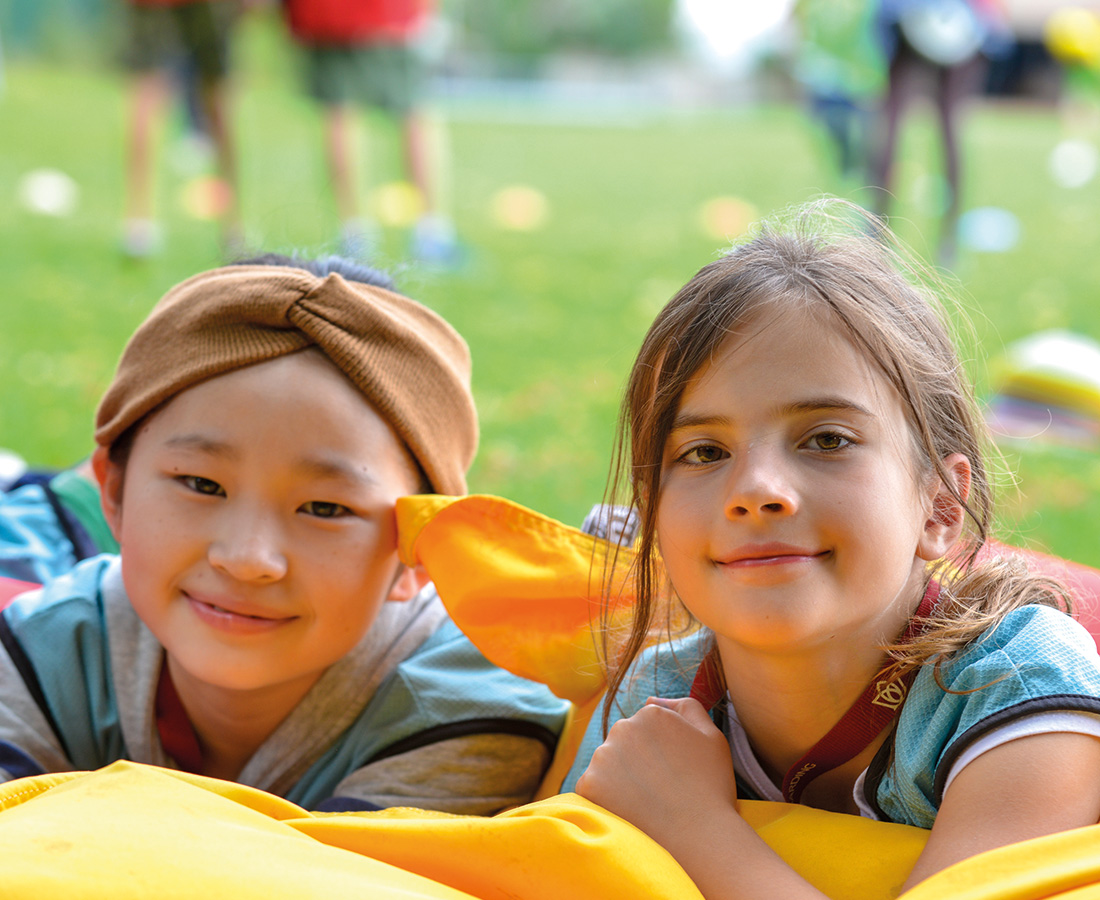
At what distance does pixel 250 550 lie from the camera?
154cm

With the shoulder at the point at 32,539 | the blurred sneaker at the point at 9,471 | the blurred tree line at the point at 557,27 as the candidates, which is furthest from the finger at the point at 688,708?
the blurred tree line at the point at 557,27

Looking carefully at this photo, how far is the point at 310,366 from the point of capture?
1658mm

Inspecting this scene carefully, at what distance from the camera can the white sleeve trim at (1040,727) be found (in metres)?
1.17

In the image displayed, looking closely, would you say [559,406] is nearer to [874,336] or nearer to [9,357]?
[9,357]

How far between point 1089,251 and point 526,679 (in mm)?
6842

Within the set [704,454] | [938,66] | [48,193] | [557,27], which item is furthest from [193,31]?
[557,27]

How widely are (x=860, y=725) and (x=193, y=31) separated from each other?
18.3 feet

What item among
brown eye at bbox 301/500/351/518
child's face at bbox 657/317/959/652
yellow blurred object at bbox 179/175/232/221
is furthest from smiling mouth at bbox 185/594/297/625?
yellow blurred object at bbox 179/175/232/221

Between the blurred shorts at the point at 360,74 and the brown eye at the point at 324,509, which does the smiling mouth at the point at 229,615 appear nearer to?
the brown eye at the point at 324,509

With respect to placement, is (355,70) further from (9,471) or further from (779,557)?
(779,557)

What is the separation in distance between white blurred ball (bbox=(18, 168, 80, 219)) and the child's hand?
6767mm

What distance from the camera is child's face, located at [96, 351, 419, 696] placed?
158 centimetres

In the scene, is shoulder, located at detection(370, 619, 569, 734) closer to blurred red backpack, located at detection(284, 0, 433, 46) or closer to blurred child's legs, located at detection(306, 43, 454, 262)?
blurred child's legs, located at detection(306, 43, 454, 262)

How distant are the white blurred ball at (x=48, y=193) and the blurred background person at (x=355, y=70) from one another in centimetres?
228
